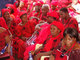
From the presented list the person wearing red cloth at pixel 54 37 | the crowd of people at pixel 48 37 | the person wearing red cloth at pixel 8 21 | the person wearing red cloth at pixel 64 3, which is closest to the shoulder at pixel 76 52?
the crowd of people at pixel 48 37

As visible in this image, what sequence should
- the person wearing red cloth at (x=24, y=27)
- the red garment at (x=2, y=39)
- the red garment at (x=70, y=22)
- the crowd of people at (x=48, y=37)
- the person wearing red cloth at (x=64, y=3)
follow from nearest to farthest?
the crowd of people at (x=48, y=37) < the red garment at (x=2, y=39) < the red garment at (x=70, y=22) < the person wearing red cloth at (x=24, y=27) < the person wearing red cloth at (x=64, y=3)

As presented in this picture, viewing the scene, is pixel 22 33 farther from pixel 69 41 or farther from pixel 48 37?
pixel 69 41

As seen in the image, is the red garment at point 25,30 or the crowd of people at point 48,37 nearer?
the crowd of people at point 48,37

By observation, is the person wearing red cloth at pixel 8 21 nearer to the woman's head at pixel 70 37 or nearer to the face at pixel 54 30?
the face at pixel 54 30

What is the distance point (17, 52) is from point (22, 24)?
2.36 feet

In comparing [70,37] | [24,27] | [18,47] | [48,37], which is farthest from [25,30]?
[70,37]

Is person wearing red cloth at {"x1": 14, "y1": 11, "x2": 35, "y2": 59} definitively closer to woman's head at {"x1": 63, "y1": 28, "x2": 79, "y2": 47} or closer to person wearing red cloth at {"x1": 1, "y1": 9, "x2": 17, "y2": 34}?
person wearing red cloth at {"x1": 1, "y1": 9, "x2": 17, "y2": 34}

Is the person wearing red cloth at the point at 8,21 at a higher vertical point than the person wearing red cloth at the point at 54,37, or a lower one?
higher

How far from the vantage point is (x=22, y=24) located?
3592mm

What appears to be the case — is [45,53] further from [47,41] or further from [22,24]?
[22,24]

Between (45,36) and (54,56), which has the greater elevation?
(45,36)

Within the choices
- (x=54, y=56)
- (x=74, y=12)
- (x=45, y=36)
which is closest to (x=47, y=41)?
(x=45, y=36)

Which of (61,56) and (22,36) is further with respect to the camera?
(22,36)

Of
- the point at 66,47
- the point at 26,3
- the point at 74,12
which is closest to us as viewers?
the point at 66,47
